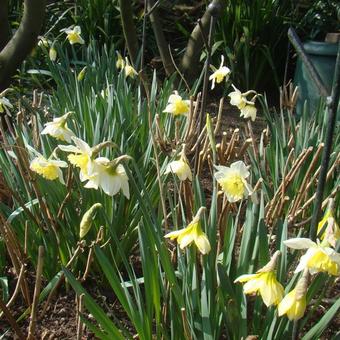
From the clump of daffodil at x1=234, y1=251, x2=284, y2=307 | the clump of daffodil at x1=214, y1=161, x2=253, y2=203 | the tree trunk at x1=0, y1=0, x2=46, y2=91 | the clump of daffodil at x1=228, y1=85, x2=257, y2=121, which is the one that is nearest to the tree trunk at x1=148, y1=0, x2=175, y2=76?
the tree trunk at x1=0, y1=0, x2=46, y2=91

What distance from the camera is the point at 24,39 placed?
3.39 m

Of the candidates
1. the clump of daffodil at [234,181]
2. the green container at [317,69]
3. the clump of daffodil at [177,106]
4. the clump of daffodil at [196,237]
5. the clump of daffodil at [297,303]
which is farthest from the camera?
the green container at [317,69]

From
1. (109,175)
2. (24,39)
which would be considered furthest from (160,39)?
(109,175)

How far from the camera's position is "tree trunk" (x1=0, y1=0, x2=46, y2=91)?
3338 millimetres

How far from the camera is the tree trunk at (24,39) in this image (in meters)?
3.34

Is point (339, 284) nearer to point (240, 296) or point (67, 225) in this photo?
point (240, 296)

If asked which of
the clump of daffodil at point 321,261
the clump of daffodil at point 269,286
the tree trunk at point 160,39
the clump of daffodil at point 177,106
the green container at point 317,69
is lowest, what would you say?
the green container at point 317,69

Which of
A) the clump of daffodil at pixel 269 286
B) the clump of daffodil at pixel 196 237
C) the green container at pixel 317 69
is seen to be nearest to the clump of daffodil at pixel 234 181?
the clump of daffodil at pixel 196 237

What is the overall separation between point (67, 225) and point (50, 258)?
12cm

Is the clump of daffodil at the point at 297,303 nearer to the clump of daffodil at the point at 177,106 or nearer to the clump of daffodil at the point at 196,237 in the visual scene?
the clump of daffodil at the point at 196,237

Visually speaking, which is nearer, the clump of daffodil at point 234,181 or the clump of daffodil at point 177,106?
the clump of daffodil at point 234,181

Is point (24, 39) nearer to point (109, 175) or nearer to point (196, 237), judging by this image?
point (109, 175)

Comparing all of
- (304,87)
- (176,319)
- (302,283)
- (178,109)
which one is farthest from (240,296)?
(304,87)

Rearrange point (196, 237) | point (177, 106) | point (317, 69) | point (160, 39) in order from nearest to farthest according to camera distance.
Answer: point (196, 237)
point (177, 106)
point (160, 39)
point (317, 69)
